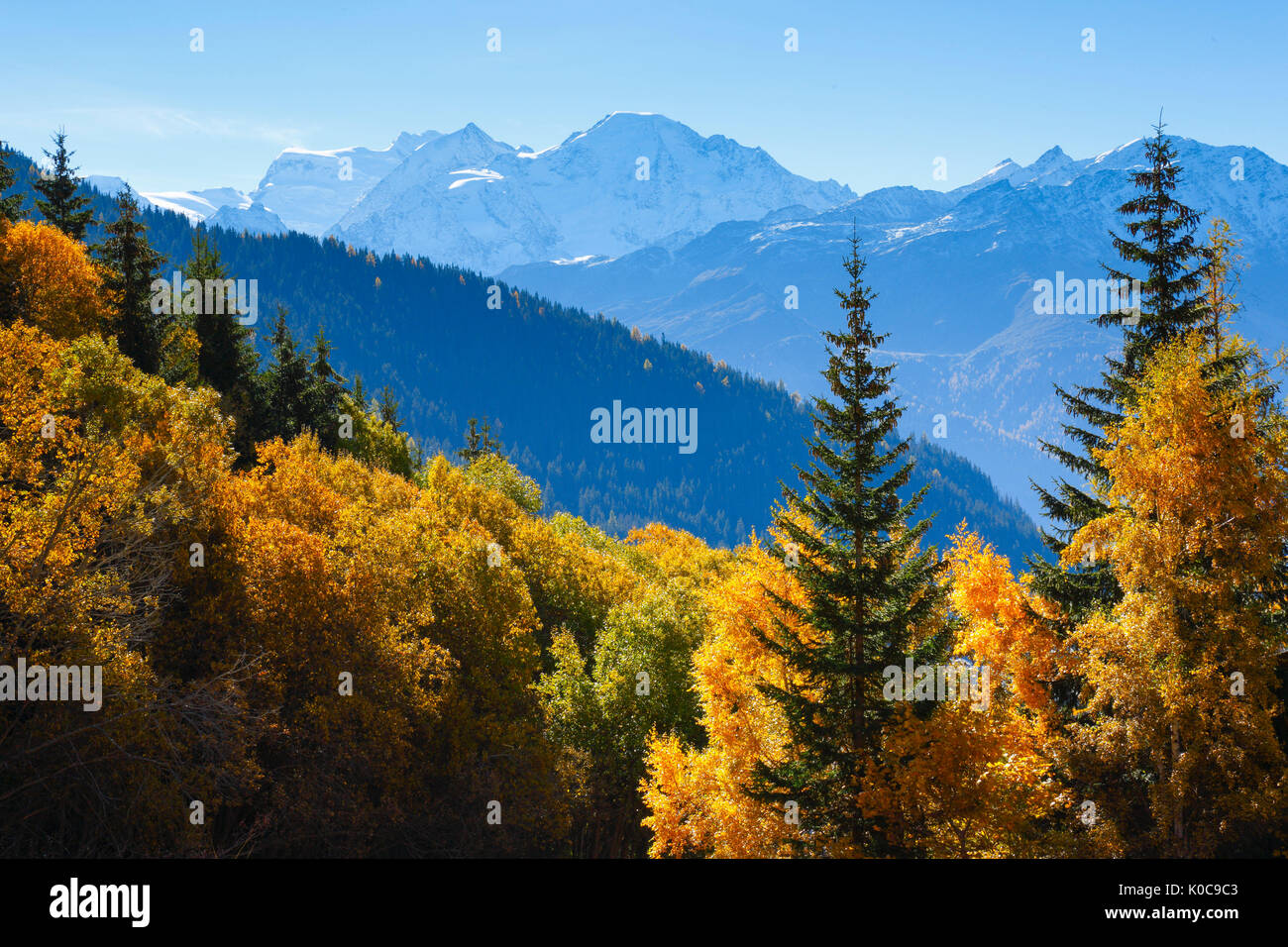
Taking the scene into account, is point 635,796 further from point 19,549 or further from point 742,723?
→ point 19,549

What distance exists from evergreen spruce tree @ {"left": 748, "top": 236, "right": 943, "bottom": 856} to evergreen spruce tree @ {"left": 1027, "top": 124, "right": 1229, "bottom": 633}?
22.4 feet

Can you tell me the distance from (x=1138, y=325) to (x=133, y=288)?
2024 inches

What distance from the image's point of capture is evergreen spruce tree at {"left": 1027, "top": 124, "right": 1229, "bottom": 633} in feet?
94.4

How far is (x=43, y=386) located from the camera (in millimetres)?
26750

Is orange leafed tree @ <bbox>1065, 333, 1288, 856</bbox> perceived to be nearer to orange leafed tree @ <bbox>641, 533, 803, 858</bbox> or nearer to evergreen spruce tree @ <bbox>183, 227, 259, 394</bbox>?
orange leafed tree @ <bbox>641, 533, 803, 858</bbox>

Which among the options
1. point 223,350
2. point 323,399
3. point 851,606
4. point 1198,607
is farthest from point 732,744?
point 223,350

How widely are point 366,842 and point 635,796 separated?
18139 millimetres

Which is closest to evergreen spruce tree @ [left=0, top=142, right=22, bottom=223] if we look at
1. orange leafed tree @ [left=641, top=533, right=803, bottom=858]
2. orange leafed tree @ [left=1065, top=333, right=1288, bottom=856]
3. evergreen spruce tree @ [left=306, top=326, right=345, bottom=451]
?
evergreen spruce tree @ [left=306, top=326, right=345, bottom=451]

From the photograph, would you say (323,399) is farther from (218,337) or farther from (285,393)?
(218,337)

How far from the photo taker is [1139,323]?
2948 cm

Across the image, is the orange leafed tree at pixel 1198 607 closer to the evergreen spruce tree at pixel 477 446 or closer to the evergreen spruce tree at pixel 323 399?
the evergreen spruce tree at pixel 323 399
